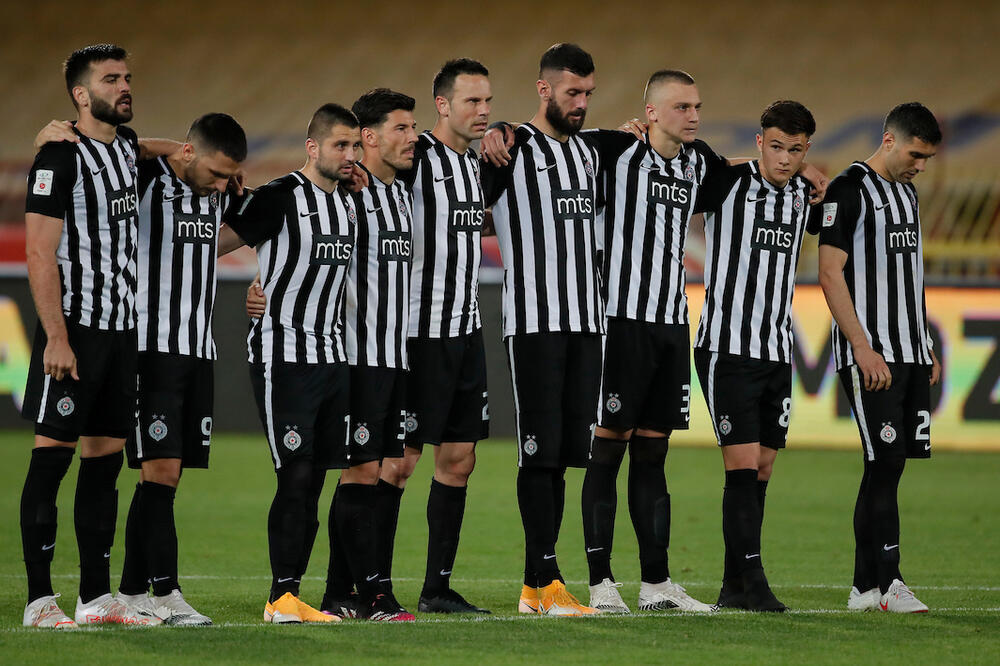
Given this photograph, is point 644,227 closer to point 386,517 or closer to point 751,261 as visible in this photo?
point 751,261

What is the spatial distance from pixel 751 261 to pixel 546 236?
0.98m

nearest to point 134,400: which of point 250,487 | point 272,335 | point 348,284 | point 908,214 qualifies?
point 272,335

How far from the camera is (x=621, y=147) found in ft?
21.1

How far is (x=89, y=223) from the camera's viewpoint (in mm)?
5598

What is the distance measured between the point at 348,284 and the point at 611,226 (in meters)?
1.21

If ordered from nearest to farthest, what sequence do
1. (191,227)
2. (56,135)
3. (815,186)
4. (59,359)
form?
(59,359) → (56,135) → (191,227) → (815,186)

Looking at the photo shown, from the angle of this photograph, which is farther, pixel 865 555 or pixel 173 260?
pixel 865 555

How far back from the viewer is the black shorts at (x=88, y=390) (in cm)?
550

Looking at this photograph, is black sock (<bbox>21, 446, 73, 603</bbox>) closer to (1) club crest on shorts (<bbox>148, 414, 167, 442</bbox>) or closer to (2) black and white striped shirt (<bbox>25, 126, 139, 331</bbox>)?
(1) club crest on shorts (<bbox>148, 414, 167, 442</bbox>)

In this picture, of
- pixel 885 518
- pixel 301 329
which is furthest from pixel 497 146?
pixel 885 518

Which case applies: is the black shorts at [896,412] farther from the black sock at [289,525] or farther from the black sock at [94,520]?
the black sock at [94,520]

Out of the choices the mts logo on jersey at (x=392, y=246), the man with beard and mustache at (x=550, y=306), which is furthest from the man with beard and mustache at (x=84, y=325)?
the man with beard and mustache at (x=550, y=306)

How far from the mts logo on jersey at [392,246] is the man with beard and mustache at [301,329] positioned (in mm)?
126

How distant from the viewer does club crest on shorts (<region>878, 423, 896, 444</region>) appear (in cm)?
634
